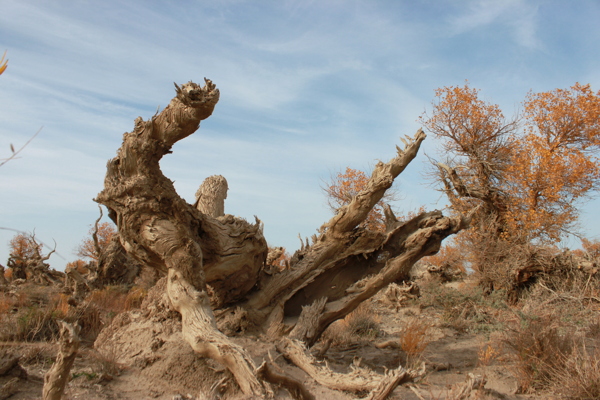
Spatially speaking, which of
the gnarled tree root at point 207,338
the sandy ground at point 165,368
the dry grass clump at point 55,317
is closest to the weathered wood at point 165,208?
the gnarled tree root at point 207,338

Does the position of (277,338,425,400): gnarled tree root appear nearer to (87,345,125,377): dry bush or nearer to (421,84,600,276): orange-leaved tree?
(87,345,125,377): dry bush

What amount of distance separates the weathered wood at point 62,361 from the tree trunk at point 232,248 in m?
1.37

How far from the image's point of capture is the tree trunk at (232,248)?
203 inches

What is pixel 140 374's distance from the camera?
5.57m

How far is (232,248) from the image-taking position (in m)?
6.41

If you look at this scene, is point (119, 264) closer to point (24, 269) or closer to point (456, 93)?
point (24, 269)

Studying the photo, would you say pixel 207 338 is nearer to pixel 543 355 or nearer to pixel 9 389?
pixel 9 389

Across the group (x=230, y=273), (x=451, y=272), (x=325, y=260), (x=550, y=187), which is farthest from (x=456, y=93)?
(x=230, y=273)

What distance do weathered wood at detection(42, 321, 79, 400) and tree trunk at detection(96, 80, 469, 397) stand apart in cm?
137

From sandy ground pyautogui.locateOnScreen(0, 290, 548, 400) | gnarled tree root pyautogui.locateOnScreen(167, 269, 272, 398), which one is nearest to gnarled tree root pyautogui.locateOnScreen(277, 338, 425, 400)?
sandy ground pyautogui.locateOnScreen(0, 290, 548, 400)

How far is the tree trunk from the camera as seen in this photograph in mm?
5145

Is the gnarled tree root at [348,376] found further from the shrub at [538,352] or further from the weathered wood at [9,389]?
the weathered wood at [9,389]

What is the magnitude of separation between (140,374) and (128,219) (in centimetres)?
198

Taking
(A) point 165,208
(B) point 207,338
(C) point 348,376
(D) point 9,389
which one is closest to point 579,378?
(C) point 348,376
